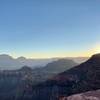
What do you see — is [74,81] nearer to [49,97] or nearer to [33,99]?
[49,97]

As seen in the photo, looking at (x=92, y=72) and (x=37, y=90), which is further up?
(x=92, y=72)

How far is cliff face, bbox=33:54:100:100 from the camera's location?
6064 inches

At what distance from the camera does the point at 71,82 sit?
170 m

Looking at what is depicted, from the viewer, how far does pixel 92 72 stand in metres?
160

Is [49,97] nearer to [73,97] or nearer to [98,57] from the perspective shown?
[98,57]

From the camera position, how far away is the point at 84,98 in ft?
59.2

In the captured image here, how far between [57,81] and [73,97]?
539 ft

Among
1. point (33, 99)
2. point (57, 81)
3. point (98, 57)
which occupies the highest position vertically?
point (98, 57)

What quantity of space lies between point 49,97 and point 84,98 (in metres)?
164

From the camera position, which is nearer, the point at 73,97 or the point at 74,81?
the point at 73,97

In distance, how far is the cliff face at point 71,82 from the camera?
15402 centimetres

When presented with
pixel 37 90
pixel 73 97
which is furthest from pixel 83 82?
pixel 73 97

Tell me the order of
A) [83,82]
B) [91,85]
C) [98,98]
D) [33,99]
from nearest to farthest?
[98,98]
[91,85]
[83,82]
[33,99]

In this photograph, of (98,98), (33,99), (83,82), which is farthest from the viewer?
(33,99)
